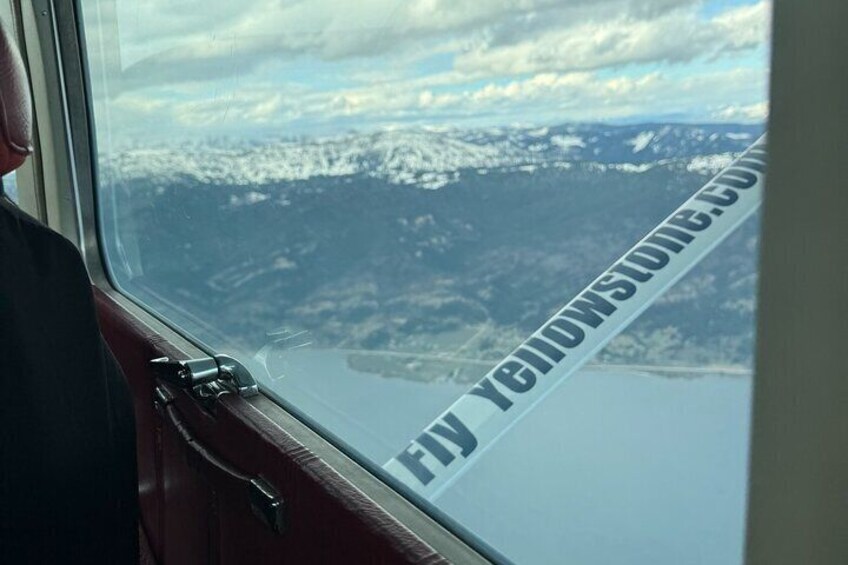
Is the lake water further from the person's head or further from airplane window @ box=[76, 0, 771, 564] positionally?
the person's head

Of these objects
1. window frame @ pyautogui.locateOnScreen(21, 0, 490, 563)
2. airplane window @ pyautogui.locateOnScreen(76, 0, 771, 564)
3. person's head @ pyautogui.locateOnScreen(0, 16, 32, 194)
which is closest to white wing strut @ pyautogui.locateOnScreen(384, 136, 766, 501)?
airplane window @ pyautogui.locateOnScreen(76, 0, 771, 564)

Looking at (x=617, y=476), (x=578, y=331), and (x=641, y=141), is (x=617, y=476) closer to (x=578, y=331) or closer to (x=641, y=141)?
(x=578, y=331)

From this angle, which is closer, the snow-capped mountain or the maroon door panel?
the snow-capped mountain

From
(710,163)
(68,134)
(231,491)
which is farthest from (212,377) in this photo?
(68,134)

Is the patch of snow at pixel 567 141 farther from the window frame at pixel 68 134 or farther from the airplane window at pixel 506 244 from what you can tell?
the window frame at pixel 68 134

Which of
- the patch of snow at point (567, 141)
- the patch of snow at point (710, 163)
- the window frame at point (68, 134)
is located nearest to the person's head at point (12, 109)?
the window frame at point (68, 134)

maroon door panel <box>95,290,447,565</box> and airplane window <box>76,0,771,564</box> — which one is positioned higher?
airplane window <box>76,0,771,564</box>

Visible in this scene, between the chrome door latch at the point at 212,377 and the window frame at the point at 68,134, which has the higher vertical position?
the window frame at the point at 68,134

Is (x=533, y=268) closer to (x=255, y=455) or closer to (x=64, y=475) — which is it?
(x=255, y=455)
